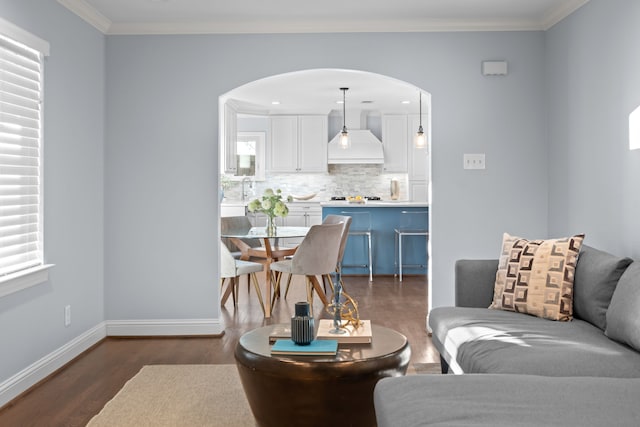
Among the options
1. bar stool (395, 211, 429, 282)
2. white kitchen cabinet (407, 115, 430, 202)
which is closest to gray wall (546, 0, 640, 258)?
bar stool (395, 211, 429, 282)

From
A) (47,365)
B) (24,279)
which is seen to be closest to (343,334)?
(24,279)

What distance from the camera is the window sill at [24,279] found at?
3.06 meters

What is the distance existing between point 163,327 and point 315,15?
2695 mm

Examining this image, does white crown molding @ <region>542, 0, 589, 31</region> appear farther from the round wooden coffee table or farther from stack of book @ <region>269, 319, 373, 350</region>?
the round wooden coffee table

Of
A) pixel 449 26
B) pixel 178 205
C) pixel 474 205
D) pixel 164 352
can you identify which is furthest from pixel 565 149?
pixel 164 352

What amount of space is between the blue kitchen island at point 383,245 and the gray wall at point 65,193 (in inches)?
152

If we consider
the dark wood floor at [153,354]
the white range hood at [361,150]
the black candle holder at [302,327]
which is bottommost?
the dark wood floor at [153,354]

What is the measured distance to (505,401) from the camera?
1771 mm

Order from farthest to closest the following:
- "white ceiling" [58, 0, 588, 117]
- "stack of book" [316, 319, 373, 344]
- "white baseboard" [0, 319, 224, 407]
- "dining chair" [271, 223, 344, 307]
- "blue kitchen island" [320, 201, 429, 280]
A: "blue kitchen island" [320, 201, 429, 280] < "dining chair" [271, 223, 344, 307] < "white ceiling" [58, 0, 588, 117] < "white baseboard" [0, 319, 224, 407] < "stack of book" [316, 319, 373, 344]

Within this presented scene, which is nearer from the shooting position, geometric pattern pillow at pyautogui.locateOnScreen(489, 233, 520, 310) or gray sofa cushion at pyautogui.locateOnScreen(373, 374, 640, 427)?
gray sofa cushion at pyautogui.locateOnScreen(373, 374, 640, 427)

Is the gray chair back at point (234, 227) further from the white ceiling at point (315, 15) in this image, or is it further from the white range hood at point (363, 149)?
the white range hood at point (363, 149)

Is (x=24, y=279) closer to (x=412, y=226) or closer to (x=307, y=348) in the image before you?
(x=307, y=348)

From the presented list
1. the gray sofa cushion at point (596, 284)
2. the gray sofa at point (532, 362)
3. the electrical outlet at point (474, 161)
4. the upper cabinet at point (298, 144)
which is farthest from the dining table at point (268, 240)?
the upper cabinet at point (298, 144)

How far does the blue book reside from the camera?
249 centimetres
